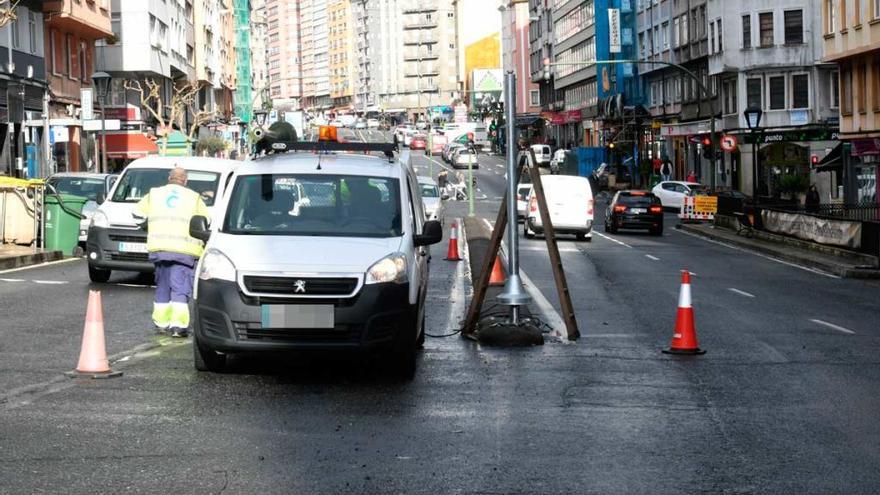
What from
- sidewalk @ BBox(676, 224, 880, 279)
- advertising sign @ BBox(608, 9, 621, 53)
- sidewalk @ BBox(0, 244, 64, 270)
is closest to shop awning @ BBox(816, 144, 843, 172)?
sidewalk @ BBox(676, 224, 880, 279)

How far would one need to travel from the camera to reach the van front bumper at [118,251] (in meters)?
21.1

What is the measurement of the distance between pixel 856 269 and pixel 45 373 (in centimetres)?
1989

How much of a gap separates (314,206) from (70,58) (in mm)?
45460

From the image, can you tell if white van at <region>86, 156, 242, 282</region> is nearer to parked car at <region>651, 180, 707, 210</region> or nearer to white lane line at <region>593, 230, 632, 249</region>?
white lane line at <region>593, 230, 632, 249</region>

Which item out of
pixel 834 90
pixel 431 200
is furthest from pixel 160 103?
pixel 834 90

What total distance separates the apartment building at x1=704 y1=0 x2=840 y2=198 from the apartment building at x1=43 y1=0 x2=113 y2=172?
2786cm

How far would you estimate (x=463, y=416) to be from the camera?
33.1ft

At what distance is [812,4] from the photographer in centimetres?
6719

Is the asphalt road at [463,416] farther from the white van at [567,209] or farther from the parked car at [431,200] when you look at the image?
the parked car at [431,200]

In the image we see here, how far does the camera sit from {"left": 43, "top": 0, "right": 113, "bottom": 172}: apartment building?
5138cm

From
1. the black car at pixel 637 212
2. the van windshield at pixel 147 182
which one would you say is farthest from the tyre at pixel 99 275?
the black car at pixel 637 212

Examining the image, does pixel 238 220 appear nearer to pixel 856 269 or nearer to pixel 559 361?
pixel 559 361

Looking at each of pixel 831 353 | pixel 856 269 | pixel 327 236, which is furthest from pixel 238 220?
pixel 856 269

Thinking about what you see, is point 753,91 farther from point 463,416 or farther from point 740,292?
point 463,416
